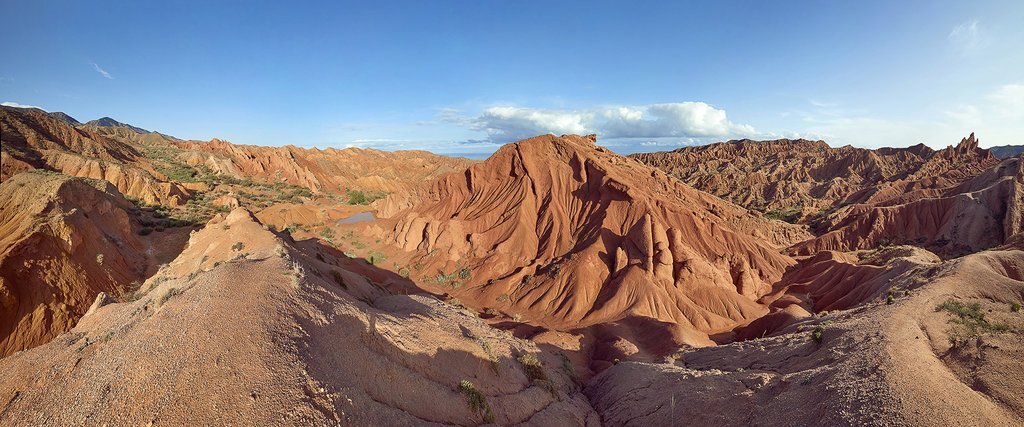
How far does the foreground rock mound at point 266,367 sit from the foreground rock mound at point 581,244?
14.3 m

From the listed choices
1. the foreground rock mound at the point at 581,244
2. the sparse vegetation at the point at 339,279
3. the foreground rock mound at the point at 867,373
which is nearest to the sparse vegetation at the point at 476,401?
the foreground rock mound at the point at 867,373

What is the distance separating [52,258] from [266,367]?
1918 centimetres

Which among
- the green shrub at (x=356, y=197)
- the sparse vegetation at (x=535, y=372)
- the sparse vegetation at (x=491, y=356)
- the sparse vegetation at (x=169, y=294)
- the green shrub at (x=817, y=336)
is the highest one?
the sparse vegetation at (x=169, y=294)

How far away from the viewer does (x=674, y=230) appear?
1244 inches

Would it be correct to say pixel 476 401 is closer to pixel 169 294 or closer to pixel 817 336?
pixel 169 294

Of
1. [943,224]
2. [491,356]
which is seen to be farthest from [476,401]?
[943,224]

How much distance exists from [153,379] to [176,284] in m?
5.91

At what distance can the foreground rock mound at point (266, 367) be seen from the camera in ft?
→ 22.3

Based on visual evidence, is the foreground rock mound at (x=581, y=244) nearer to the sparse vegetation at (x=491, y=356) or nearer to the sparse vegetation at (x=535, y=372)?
the sparse vegetation at (x=535, y=372)

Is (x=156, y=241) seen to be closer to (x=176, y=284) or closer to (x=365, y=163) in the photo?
(x=176, y=284)

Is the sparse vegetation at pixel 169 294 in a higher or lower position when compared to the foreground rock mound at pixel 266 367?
higher

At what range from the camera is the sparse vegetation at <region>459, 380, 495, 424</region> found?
11289 millimetres

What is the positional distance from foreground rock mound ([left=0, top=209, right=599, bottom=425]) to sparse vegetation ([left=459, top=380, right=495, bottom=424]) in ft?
0.13

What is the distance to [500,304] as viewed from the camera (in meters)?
29.8
